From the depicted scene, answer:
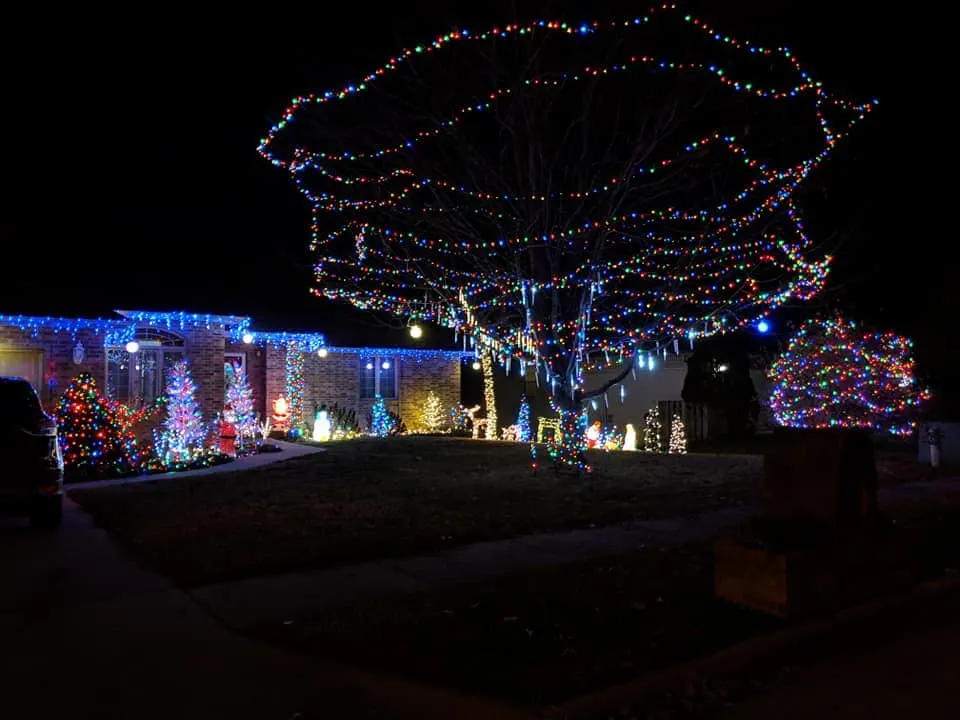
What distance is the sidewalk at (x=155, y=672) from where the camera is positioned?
4.23 metres

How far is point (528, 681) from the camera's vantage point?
4559 mm

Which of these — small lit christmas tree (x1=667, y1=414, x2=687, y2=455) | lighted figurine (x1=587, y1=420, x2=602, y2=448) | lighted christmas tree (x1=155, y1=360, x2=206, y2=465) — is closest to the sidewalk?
lighted christmas tree (x1=155, y1=360, x2=206, y2=465)

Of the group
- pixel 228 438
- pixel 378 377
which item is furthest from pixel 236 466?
pixel 378 377

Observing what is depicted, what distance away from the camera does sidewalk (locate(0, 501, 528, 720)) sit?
4.23m

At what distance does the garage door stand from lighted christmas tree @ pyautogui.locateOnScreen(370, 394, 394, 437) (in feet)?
28.1

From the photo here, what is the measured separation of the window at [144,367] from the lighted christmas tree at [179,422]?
141cm

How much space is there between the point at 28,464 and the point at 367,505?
389cm

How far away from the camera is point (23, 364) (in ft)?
52.0

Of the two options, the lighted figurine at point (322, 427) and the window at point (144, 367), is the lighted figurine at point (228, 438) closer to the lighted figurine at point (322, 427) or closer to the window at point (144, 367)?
the window at point (144, 367)

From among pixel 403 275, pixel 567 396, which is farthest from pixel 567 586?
pixel 403 275

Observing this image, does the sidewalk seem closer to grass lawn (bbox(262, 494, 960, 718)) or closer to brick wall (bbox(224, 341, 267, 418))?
grass lawn (bbox(262, 494, 960, 718))

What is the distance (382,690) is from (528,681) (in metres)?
0.83

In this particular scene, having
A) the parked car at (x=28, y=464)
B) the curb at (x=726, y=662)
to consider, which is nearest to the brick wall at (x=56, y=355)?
the parked car at (x=28, y=464)

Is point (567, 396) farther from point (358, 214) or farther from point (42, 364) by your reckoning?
point (42, 364)
